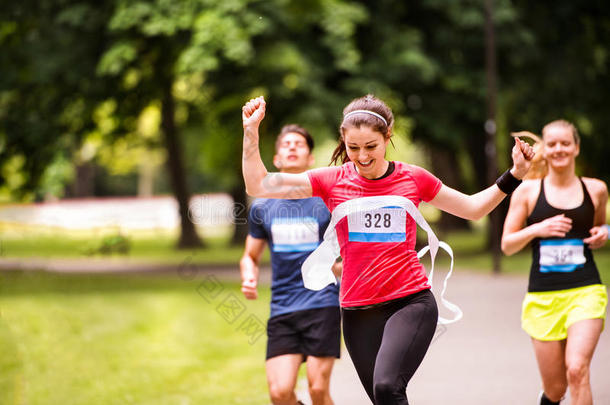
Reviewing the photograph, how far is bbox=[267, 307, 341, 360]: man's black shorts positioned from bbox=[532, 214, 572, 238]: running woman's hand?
1.39m

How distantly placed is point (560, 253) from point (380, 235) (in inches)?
66.6

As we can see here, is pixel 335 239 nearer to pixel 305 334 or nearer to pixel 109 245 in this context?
pixel 305 334

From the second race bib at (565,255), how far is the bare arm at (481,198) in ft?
4.18

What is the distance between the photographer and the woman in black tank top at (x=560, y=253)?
17.7 ft

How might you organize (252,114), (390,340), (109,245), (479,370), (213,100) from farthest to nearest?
1. (109,245)
2. (213,100)
3. (479,370)
4. (390,340)
5. (252,114)

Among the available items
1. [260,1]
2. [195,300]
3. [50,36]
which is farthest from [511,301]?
[50,36]

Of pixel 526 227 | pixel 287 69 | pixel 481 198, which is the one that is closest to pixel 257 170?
pixel 481 198

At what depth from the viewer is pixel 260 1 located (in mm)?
17141

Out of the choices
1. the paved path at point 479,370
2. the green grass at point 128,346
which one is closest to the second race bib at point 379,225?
the paved path at point 479,370

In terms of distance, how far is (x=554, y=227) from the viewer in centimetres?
541

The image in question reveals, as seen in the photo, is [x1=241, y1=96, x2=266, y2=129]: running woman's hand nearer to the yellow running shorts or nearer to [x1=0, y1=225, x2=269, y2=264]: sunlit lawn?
the yellow running shorts

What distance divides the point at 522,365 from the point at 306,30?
1171 centimetres

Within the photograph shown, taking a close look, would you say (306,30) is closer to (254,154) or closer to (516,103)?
(516,103)

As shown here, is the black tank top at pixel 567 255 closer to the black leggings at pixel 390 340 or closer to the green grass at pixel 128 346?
the black leggings at pixel 390 340
